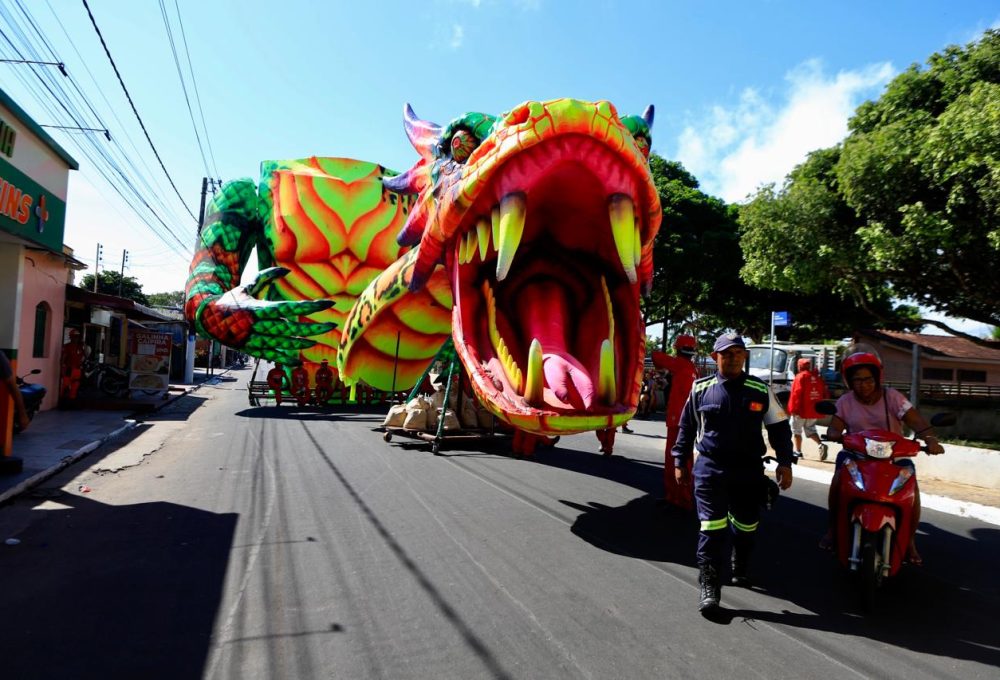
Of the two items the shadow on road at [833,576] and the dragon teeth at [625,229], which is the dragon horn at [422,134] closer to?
the dragon teeth at [625,229]

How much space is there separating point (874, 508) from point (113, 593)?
3927 mm

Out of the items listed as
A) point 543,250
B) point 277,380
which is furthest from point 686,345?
point 277,380

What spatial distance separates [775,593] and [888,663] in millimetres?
797

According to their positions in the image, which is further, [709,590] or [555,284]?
[555,284]

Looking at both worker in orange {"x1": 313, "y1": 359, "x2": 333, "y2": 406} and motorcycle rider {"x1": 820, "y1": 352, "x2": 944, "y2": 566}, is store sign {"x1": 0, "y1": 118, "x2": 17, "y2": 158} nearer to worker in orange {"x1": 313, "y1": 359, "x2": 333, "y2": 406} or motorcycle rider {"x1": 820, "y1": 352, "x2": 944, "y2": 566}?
worker in orange {"x1": 313, "y1": 359, "x2": 333, "y2": 406}

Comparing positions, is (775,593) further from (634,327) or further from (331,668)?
(331,668)

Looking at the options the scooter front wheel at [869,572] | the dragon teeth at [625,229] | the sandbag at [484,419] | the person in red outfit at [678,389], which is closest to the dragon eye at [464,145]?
the dragon teeth at [625,229]

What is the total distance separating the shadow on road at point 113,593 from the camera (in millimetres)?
2365

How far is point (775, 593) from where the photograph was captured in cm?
334

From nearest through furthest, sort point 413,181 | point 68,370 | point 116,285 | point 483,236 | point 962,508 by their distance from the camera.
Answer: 1. point 483,236
2. point 962,508
3. point 413,181
4. point 68,370
5. point 116,285

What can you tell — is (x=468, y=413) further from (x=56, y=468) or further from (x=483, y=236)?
(x=56, y=468)

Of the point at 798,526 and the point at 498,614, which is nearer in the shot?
the point at 498,614

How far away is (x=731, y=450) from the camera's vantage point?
3180 mm

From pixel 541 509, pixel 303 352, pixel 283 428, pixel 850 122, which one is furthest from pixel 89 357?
pixel 850 122
